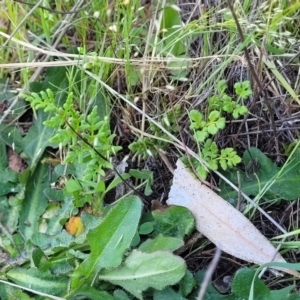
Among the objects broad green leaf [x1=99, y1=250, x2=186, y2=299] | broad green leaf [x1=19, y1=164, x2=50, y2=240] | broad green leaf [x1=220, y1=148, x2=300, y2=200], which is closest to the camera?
Result: broad green leaf [x1=99, y1=250, x2=186, y2=299]

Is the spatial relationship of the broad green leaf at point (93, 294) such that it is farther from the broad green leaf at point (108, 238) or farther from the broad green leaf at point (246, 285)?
the broad green leaf at point (246, 285)

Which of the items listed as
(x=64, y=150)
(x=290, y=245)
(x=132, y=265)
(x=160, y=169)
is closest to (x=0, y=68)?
(x=64, y=150)

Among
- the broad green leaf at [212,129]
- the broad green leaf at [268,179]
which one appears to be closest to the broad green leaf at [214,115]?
the broad green leaf at [212,129]

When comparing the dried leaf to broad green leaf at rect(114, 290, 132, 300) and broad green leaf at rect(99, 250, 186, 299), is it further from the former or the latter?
broad green leaf at rect(114, 290, 132, 300)

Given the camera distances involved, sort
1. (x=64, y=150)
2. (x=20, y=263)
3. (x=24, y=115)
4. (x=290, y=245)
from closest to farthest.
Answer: (x=290, y=245), (x=20, y=263), (x=64, y=150), (x=24, y=115)

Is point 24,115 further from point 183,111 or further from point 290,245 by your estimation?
point 290,245

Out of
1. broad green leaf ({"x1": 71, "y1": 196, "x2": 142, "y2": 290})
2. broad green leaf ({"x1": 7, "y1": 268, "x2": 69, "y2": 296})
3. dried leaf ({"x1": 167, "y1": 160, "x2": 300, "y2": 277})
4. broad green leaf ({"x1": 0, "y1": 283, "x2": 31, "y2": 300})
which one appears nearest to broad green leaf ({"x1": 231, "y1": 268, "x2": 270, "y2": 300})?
dried leaf ({"x1": 167, "y1": 160, "x2": 300, "y2": 277})

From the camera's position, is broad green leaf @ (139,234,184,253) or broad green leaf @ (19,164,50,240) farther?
broad green leaf @ (19,164,50,240)

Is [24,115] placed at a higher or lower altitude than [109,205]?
higher
